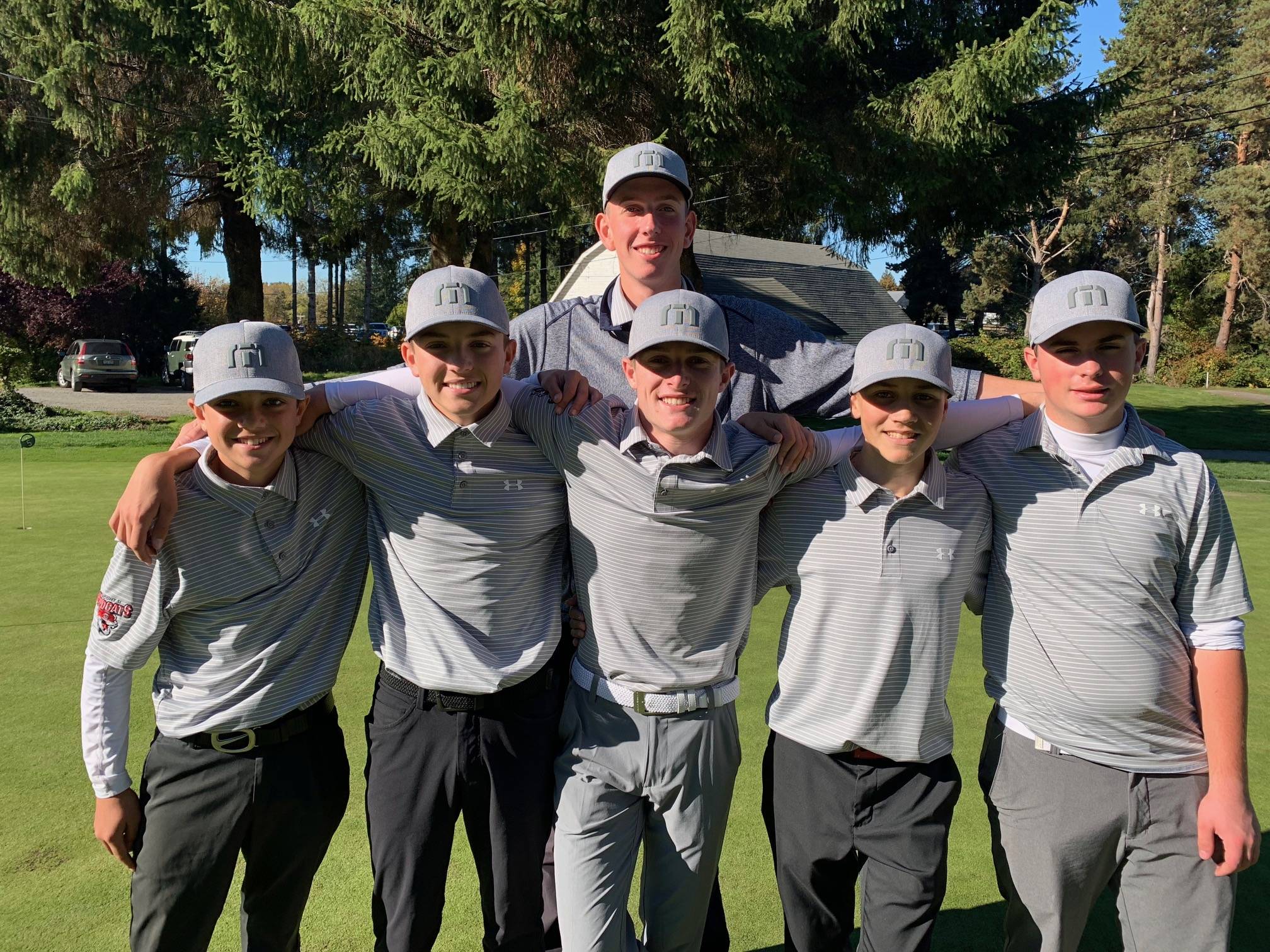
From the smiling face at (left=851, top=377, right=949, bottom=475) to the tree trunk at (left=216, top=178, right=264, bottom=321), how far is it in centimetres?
2172

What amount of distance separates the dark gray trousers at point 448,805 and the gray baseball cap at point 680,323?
3.53 feet

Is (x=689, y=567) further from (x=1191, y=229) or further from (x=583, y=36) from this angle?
(x=1191, y=229)

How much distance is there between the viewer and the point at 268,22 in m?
15.3

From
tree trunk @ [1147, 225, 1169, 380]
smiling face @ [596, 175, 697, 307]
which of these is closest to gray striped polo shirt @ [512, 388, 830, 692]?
smiling face @ [596, 175, 697, 307]

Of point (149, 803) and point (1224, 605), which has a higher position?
point (1224, 605)

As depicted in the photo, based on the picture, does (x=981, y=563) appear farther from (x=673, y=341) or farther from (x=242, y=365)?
(x=242, y=365)

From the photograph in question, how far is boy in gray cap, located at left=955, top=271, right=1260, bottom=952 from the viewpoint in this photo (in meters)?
2.39

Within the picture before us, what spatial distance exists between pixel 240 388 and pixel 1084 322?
7.10 feet

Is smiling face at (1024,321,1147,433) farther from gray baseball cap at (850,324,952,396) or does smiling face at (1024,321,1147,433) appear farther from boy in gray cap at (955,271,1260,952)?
gray baseball cap at (850,324,952,396)

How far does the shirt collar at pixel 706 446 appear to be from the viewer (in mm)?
2576

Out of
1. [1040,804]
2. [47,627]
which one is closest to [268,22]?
[47,627]

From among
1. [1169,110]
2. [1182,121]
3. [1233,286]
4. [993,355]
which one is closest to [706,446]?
[993,355]

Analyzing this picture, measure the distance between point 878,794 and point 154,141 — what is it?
20248 millimetres

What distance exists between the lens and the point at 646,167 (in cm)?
310
